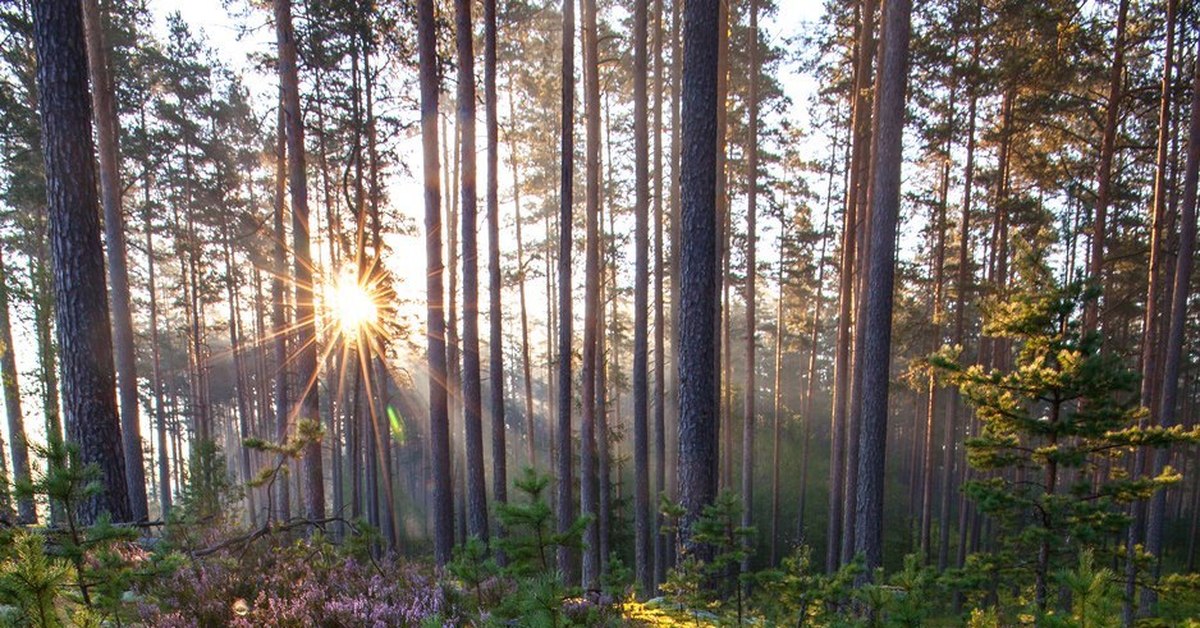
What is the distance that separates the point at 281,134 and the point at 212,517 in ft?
31.1

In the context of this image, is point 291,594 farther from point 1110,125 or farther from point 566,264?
point 1110,125

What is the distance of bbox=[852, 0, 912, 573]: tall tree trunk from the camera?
7527 mm

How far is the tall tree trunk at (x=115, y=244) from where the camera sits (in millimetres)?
10719

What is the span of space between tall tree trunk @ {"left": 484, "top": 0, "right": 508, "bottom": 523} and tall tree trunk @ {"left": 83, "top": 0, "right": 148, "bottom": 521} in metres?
7.35

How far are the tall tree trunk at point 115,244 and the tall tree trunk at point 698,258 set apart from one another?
11.7 m

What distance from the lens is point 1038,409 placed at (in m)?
29.8

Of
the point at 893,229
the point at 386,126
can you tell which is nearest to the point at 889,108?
the point at 893,229

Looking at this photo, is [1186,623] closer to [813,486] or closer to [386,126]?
[386,126]

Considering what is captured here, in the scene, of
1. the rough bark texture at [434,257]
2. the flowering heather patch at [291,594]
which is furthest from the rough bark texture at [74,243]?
the rough bark texture at [434,257]

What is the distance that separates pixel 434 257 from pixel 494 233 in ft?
8.92

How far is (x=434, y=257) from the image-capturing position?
891 cm

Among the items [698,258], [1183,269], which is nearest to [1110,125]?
[1183,269]

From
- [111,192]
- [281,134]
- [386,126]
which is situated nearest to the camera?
[111,192]

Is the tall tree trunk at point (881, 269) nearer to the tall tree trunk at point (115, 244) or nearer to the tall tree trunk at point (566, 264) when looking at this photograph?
the tall tree trunk at point (566, 264)
